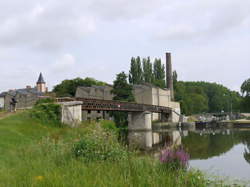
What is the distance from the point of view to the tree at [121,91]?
52.5 metres

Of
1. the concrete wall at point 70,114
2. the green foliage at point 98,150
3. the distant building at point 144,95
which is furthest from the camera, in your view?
the distant building at point 144,95

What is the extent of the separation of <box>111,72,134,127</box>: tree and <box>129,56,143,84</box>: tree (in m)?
22.3

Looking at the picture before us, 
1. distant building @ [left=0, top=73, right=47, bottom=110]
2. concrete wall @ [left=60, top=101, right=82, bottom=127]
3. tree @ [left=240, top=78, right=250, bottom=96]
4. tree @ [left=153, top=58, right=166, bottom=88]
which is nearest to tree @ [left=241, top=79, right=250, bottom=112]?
tree @ [left=240, top=78, right=250, bottom=96]

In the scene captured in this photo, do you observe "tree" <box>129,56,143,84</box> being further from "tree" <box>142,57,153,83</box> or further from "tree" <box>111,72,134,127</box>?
"tree" <box>111,72,134,127</box>

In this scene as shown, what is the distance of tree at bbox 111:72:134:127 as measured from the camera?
52.5 m

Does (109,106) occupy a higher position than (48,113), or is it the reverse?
(109,106)

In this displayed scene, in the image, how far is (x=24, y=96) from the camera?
65.6 meters

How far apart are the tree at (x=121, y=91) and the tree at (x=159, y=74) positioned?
2557 cm

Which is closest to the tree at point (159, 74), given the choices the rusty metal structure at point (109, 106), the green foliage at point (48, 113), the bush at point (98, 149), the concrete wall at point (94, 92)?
the concrete wall at point (94, 92)

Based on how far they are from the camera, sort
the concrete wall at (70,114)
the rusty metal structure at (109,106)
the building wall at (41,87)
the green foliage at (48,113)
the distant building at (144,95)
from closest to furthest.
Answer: the green foliage at (48,113)
the concrete wall at (70,114)
the rusty metal structure at (109,106)
the distant building at (144,95)
the building wall at (41,87)

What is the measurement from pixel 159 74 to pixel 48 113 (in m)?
58.2

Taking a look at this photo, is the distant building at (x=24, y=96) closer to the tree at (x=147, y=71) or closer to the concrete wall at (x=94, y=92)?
the concrete wall at (x=94, y=92)

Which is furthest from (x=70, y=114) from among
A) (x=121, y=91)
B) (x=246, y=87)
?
(x=246, y=87)

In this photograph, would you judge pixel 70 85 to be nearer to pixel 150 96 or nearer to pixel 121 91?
pixel 150 96
